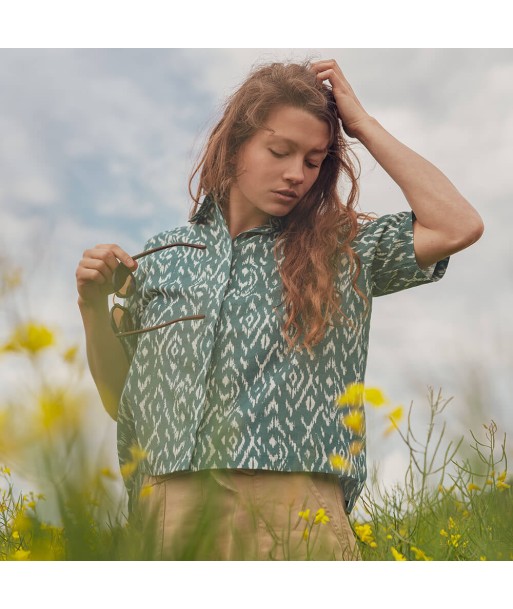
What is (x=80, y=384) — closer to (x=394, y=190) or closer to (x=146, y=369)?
(x=146, y=369)

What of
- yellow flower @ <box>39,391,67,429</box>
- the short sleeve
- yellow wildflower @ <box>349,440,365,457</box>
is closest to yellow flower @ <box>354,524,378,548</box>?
yellow wildflower @ <box>349,440,365,457</box>

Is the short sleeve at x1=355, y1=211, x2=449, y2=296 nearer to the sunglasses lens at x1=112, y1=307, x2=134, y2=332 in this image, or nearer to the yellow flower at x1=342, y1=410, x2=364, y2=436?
the yellow flower at x1=342, y1=410, x2=364, y2=436

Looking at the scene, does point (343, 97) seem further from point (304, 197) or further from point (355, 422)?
point (355, 422)

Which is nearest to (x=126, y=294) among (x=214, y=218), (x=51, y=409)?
(x=214, y=218)

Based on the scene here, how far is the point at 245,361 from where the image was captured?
1.35 metres

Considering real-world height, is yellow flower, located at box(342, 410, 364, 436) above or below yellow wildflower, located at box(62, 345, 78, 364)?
above

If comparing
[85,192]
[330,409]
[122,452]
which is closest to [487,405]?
[330,409]

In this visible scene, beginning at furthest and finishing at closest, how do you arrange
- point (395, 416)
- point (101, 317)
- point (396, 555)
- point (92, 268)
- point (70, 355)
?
point (101, 317) < point (92, 268) < point (395, 416) < point (396, 555) < point (70, 355)

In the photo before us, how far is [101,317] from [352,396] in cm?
54

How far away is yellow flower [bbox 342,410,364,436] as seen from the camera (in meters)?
1.34

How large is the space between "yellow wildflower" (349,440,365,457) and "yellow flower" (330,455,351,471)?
0.02 m

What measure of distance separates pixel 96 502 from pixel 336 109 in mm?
1179

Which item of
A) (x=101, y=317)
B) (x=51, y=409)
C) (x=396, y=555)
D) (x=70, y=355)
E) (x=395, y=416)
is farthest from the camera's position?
(x=101, y=317)

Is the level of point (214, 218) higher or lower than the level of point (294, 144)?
lower
